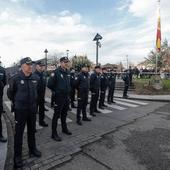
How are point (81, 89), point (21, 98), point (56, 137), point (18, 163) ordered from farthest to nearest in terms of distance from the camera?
point (81, 89)
point (56, 137)
point (21, 98)
point (18, 163)

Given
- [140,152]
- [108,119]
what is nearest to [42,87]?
[108,119]

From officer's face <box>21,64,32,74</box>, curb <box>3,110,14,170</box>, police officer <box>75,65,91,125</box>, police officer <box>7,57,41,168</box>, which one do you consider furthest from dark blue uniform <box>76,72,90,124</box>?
officer's face <box>21,64,32,74</box>

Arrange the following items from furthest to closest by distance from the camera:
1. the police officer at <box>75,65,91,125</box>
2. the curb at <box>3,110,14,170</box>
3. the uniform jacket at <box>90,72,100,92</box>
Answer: the uniform jacket at <box>90,72,100,92</box>, the police officer at <box>75,65,91,125</box>, the curb at <box>3,110,14,170</box>

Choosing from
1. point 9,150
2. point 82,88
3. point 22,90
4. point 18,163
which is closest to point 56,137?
point 9,150

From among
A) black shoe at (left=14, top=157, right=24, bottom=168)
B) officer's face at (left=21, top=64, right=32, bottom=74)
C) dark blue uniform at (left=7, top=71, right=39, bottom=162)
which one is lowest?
black shoe at (left=14, top=157, right=24, bottom=168)

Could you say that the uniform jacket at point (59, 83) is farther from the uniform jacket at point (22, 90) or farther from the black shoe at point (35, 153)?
the black shoe at point (35, 153)

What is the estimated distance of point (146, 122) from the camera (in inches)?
328

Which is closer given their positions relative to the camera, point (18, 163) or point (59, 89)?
point (18, 163)

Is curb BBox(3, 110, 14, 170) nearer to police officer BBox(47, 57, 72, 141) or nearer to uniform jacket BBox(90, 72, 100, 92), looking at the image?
police officer BBox(47, 57, 72, 141)

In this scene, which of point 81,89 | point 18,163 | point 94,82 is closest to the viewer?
point 18,163

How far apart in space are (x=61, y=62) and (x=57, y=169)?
296 centimetres

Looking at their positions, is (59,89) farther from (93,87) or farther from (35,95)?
(93,87)

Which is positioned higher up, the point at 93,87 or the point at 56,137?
the point at 93,87

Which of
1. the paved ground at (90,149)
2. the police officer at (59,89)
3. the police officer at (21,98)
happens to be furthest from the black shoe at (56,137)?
the police officer at (21,98)
